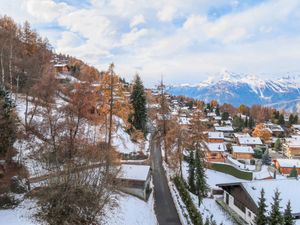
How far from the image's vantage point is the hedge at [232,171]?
4350cm

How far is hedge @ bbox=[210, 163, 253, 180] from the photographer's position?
43.5m

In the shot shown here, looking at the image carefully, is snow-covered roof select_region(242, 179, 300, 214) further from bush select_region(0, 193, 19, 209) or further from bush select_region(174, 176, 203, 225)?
bush select_region(0, 193, 19, 209)

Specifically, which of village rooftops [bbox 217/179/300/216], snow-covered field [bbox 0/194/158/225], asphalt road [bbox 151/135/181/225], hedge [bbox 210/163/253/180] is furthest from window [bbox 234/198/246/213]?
hedge [bbox 210/163/253/180]

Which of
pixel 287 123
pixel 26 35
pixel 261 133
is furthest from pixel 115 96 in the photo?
pixel 287 123

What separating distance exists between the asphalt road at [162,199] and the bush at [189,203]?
1.22 meters

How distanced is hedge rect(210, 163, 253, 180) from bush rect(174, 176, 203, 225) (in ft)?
49.4

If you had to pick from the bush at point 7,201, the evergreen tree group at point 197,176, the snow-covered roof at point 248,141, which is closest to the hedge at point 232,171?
the evergreen tree group at point 197,176

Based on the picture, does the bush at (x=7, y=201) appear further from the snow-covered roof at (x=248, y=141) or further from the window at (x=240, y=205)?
→ the snow-covered roof at (x=248, y=141)

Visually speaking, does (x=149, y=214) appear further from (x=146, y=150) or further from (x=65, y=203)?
(x=146, y=150)

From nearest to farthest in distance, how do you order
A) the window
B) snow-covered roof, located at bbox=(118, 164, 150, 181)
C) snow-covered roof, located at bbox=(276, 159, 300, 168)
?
the window, snow-covered roof, located at bbox=(118, 164, 150, 181), snow-covered roof, located at bbox=(276, 159, 300, 168)

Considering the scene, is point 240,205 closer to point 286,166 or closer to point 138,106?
point 138,106

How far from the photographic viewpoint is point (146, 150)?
150 ft

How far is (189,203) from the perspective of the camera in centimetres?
2664

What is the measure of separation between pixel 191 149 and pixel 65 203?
25037 millimetres
